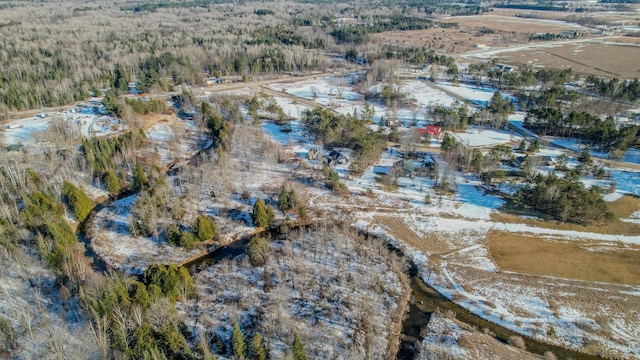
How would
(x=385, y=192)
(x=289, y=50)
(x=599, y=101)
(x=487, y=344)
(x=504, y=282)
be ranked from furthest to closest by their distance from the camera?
(x=289, y=50)
(x=599, y=101)
(x=385, y=192)
(x=504, y=282)
(x=487, y=344)

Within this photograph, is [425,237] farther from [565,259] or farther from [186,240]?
[186,240]

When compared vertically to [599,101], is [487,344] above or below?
below

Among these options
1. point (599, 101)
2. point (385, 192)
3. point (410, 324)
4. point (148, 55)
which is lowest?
point (410, 324)

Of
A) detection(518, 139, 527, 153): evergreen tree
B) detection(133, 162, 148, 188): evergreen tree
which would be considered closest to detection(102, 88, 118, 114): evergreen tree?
detection(133, 162, 148, 188): evergreen tree

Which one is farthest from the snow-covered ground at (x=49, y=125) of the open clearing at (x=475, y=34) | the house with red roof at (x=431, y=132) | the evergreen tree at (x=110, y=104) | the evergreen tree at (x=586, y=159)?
the open clearing at (x=475, y=34)

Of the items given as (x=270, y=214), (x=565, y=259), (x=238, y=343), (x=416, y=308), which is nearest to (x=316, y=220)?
(x=270, y=214)

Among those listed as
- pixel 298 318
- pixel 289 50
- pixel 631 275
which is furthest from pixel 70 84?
pixel 631 275

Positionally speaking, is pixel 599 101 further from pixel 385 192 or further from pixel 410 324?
pixel 410 324
